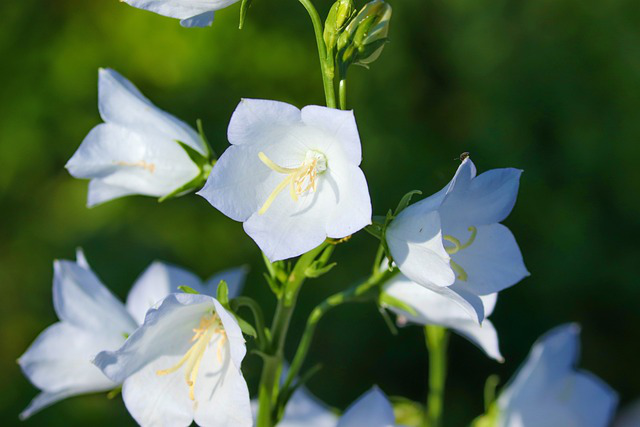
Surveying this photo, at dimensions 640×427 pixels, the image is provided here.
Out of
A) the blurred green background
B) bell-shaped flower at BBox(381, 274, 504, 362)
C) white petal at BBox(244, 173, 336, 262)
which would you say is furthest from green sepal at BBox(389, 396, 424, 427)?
the blurred green background

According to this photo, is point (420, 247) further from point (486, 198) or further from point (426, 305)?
point (426, 305)

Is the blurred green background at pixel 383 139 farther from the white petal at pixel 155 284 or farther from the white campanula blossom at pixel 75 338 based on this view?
the white campanula blossom at pixel 75 338

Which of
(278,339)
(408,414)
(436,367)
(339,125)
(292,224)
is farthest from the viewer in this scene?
(408,414)

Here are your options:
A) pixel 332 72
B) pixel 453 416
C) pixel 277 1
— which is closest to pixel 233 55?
pixel 277 1

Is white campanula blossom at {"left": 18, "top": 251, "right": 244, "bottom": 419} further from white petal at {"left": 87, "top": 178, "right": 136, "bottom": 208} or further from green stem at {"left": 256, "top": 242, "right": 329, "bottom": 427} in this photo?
green stem at {"left": 256, "top": 242, "right": 329, "bottom": 427}

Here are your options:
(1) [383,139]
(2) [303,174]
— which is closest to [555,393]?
(2) [303,174]

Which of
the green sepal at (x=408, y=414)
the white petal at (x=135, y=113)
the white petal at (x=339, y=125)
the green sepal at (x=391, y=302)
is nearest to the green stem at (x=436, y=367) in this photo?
the green sepal at (x=408, y=414)
